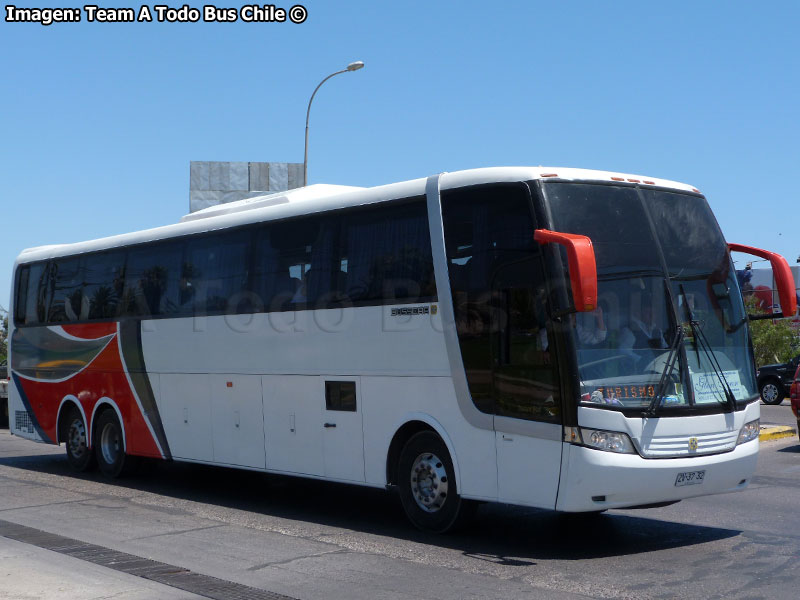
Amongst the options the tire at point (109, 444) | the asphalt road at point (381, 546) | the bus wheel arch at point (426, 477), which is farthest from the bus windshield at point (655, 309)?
the tire at point (109, 444)

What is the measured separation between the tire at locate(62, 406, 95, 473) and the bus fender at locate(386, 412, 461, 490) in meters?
7.59

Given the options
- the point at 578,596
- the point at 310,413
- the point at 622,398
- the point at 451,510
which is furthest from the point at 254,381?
the point at 578,596

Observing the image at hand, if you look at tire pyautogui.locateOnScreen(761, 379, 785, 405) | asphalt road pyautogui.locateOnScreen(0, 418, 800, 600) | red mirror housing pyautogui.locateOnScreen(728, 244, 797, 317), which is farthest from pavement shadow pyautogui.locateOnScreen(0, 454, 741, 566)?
tire pyautogui.locateOnScreen(761, 379, 785, 405)

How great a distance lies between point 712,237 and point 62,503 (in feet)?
28.2

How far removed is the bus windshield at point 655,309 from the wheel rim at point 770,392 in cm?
2146

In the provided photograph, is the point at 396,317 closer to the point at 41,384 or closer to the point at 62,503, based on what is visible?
the point at 62,503

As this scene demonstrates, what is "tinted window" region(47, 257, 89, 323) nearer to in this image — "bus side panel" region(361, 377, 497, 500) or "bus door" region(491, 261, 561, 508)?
"bus side panel" region(361, 377, 497, 500)

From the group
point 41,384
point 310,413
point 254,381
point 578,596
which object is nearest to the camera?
point 578,596

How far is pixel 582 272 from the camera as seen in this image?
26.1 feet

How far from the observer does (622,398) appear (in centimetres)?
870

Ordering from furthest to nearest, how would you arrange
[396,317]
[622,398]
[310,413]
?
1. [310,413]
2. [396,317]
3. [622,398]

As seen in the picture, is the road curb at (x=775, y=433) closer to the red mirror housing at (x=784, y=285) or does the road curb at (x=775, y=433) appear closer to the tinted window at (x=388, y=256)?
the red mirror housing at (x=784, y=285)

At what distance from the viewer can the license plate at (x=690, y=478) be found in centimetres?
883

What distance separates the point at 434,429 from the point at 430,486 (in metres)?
0.58
